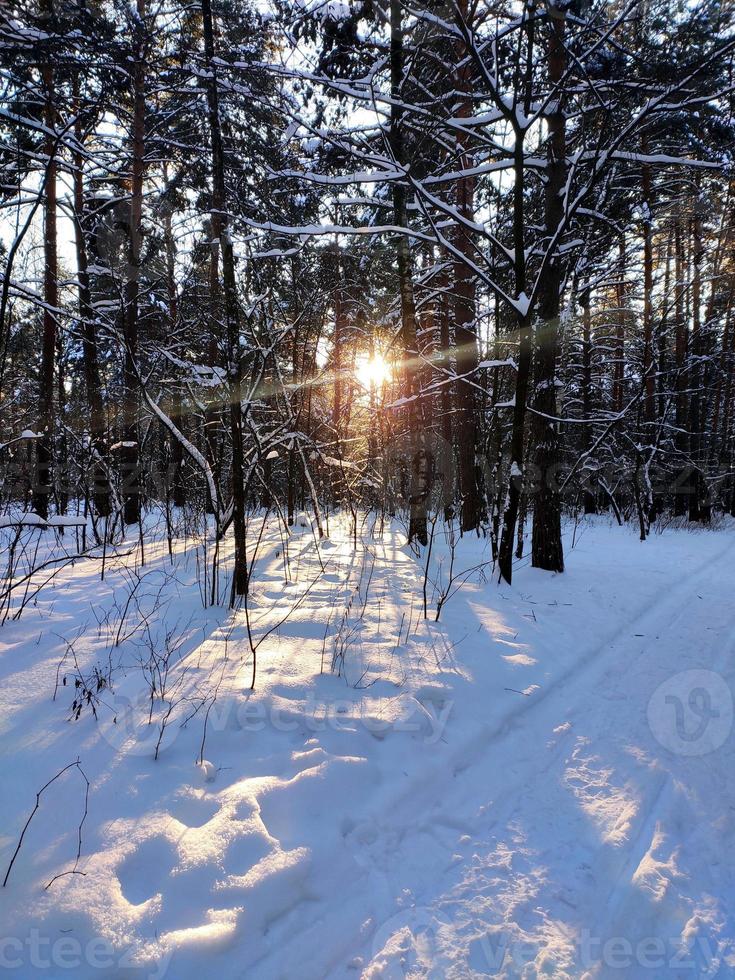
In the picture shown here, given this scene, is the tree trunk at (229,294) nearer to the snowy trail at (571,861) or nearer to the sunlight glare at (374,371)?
the snowy trail at (571,861)

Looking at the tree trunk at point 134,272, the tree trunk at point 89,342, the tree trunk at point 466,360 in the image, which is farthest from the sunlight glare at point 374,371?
the tree trunk at point 89,342

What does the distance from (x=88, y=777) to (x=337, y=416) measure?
1080 cm

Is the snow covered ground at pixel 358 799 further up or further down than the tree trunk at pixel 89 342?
further down

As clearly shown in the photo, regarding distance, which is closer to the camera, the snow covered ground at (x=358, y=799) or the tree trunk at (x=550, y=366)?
the snow covered ground at (x=358, y=799)

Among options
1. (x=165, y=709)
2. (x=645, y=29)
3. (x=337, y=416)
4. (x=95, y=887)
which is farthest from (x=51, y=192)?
(x=95, y=887)

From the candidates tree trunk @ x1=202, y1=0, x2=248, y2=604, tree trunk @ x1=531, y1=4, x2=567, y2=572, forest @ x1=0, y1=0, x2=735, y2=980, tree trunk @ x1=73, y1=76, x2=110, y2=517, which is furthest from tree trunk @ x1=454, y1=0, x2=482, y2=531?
tree trunk @ x1=73, y1=76, x2=110, y2=517

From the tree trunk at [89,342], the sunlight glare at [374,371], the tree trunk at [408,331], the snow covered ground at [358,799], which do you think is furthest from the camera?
the sunlight glare at [374,371]

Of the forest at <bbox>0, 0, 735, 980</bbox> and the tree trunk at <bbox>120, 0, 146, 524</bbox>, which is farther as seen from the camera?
the tree trunk at <bbox>120, 0, 146, 524</bbox>

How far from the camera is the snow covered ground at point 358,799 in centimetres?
147

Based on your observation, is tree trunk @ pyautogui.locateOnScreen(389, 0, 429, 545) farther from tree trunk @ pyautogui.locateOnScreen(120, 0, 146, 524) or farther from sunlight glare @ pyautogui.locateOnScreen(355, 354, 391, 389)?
tree trunk @ pyautogui.locateOnScreen(120, 0, 146, 524)

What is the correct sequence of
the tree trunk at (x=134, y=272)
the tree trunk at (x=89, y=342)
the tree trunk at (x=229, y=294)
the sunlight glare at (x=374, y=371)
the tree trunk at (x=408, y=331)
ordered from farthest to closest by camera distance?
the sunlight glare at (x=374, y=371) → the tree trunk at (x=89, y=342) → the tree trunk at (x=134, y=272) → the tree trunk at (x=408, y=331) → the tree trunk at (x=229, y=294)

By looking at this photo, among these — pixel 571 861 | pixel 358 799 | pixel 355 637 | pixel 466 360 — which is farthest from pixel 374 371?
pixel 571 861

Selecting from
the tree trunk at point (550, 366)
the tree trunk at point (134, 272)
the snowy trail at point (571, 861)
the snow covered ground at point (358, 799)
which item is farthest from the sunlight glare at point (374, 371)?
the snowy trail at point (571, 861)

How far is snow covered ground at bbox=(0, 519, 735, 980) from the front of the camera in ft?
4.83
